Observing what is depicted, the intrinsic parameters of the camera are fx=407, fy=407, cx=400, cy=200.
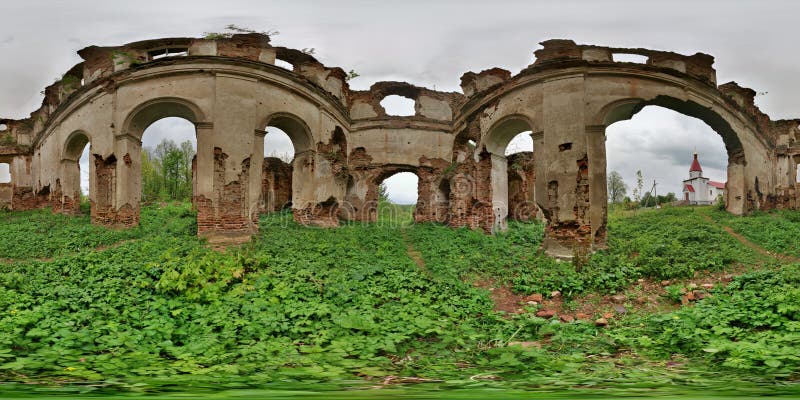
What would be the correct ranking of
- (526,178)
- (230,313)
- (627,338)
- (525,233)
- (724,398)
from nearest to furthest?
(724,398) → (627,338) → (230,313) → (525,233) → (526,178)

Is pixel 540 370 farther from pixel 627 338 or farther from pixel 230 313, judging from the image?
pixel 230 313

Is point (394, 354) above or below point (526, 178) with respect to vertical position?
below

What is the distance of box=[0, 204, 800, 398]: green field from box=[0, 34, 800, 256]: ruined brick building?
76.6 inches

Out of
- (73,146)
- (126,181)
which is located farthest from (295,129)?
(73,146)

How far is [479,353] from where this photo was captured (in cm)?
430

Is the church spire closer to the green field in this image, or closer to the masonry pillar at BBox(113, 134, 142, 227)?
the green field

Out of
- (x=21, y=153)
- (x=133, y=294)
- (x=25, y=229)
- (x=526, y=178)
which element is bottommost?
(x=133, y=294)

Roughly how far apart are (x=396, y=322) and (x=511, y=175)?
1510 cm

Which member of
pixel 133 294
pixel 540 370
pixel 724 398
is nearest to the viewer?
pixel 724 398

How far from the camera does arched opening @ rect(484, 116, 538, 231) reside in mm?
12758

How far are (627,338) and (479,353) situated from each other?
192cm

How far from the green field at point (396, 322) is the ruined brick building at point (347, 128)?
1947mm

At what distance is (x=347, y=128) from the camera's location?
16984 millimetres

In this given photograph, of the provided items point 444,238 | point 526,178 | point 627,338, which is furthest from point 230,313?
point 526,178
